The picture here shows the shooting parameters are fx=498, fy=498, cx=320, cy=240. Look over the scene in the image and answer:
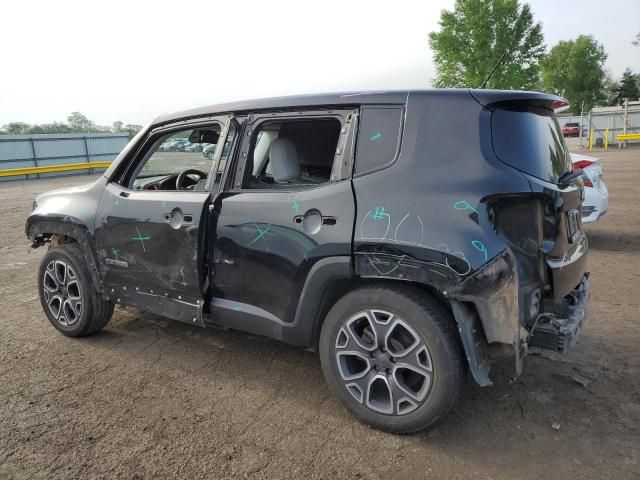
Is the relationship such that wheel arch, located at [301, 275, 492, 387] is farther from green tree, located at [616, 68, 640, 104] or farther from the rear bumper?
green tree, located at [616, 68, 640, 104]

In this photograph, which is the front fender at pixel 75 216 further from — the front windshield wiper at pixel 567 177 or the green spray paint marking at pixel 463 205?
the front windshield wiper at pixel 567 177

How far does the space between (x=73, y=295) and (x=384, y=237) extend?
2895mm

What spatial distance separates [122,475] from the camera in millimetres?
2506

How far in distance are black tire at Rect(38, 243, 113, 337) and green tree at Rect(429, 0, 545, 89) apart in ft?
126

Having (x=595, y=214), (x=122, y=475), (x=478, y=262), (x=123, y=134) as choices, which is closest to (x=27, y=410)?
(x=122, y=475)

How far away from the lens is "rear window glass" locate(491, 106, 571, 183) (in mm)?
2570

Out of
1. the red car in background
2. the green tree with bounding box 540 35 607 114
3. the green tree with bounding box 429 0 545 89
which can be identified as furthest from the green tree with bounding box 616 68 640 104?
the green tree with bounding box 429 0 545 89

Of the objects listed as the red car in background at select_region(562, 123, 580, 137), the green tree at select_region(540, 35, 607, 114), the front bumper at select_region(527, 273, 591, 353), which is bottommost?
the red car in background at select_region(562, 123, 580, 137)

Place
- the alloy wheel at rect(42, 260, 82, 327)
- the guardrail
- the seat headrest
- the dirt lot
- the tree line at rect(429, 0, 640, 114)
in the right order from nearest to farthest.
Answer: the dirt lot < the seat headrest < the alloy wheel at rect(42, 260, 82, 327) < the guardrail < the tree line at rect(429, 0, 640, 114)

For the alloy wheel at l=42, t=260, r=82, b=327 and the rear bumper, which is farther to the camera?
the rear bumper

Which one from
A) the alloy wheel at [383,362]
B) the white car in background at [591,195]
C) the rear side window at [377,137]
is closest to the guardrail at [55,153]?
the white car in background at [591,195]

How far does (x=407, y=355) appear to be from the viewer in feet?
8.68

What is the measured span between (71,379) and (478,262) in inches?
114

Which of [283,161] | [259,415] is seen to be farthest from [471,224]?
[259,415]
